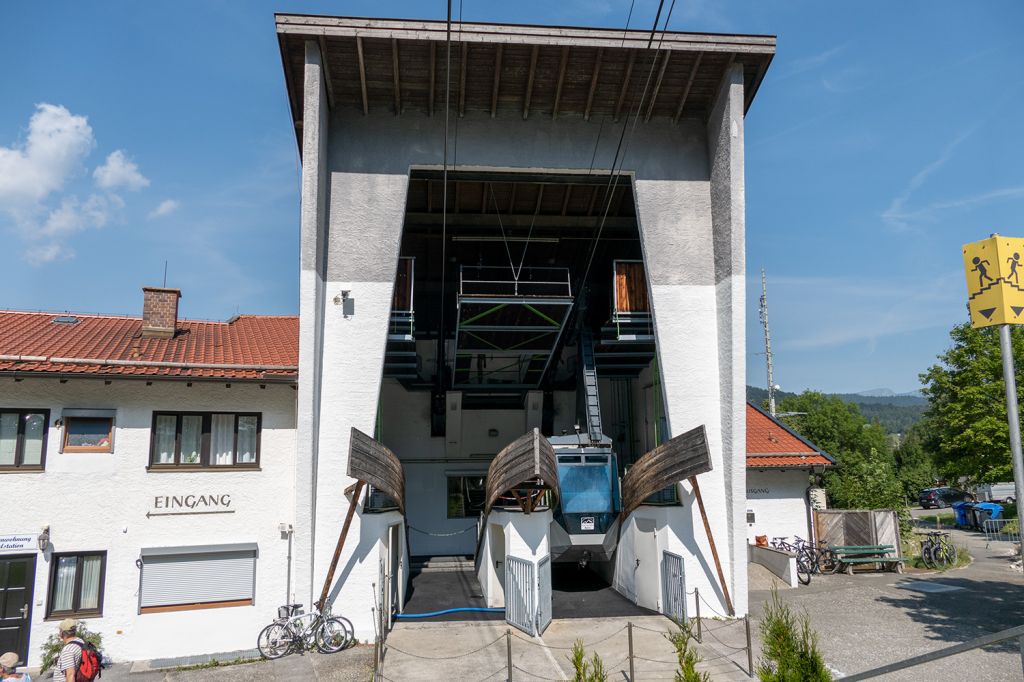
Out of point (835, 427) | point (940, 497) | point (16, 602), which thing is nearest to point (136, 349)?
point (16, 602)

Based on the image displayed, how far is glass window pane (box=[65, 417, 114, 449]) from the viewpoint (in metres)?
12.5

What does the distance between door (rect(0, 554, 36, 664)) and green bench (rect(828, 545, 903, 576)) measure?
60.5 feet

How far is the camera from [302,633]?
40.7 feet

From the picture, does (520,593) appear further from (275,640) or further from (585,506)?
(275,640)

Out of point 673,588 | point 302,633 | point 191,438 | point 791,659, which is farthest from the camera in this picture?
point 673,588

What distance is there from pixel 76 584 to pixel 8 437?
9.52 ft

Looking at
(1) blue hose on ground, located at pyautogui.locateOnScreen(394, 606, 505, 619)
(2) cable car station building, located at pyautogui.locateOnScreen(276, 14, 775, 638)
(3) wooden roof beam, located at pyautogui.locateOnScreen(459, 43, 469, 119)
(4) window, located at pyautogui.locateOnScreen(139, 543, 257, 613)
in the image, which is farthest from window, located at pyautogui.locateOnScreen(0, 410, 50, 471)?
(3) wooden roof beam, located at pyautogui.locateOnScreen(459, 43, 469, 119)

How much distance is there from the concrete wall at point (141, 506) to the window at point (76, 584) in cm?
12

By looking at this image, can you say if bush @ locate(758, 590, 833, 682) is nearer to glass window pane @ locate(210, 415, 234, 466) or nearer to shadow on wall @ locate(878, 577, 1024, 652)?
shadow on wall @ locate(878, 577, 1024, 652)

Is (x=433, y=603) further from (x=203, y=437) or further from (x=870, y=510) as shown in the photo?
(x=870, y=510)

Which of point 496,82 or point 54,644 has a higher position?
point 496,82

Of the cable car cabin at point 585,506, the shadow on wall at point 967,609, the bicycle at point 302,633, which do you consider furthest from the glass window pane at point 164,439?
the shadow on wall at point 967,609

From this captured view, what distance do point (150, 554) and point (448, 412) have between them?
1070 cm

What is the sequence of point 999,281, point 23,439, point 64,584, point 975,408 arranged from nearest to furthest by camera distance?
point 999,281 → point 64,584 → point 23,439 → point 975,408
